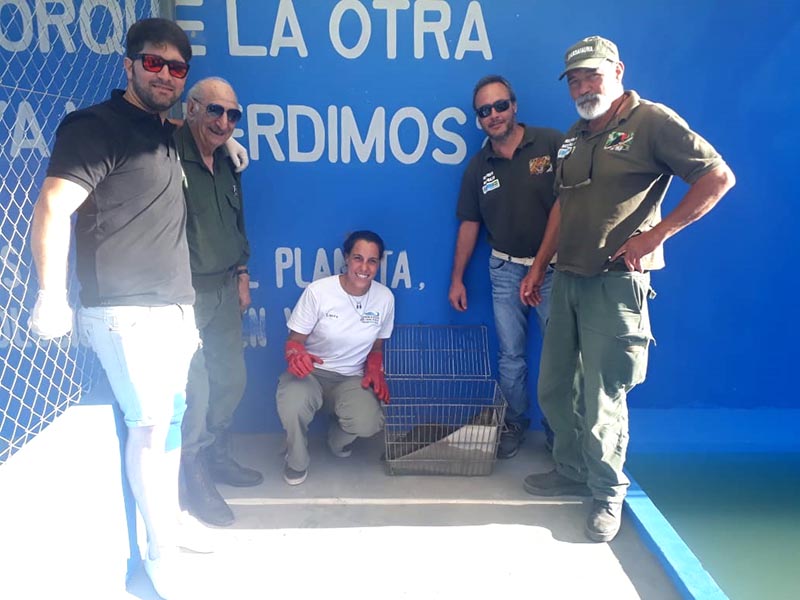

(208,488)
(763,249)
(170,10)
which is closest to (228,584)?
(208,488)

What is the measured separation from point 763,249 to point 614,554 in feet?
6.91

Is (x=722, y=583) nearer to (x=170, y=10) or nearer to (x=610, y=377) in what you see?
(x=610, y=377)

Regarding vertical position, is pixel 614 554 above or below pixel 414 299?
below

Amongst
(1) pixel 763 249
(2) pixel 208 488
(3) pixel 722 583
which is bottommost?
(3) pixel 722 583

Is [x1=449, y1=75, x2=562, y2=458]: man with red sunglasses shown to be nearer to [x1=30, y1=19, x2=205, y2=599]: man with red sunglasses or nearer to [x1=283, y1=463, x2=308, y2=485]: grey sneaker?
[x1=283, y1=463, x2=308, y2=485]: grey sneaker

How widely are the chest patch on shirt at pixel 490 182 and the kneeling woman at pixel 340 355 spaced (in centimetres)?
63

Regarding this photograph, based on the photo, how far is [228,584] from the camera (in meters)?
2.46

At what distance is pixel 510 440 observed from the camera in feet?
11.5

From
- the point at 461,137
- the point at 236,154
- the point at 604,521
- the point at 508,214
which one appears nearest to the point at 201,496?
the point at 236,154

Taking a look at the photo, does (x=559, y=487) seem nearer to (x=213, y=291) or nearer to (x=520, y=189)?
(x=520, y=189)

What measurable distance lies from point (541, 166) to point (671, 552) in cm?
190

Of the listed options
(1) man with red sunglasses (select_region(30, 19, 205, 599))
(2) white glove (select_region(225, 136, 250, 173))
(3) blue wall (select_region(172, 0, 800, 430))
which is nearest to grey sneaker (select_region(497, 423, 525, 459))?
(3) blue wall (select_region(172, 0, 800, 430))

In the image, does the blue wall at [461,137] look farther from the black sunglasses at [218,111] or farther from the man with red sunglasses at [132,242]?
the man with red sunglasses at [132,242]

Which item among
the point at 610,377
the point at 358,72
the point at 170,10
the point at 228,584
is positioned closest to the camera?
the point at 228,584
